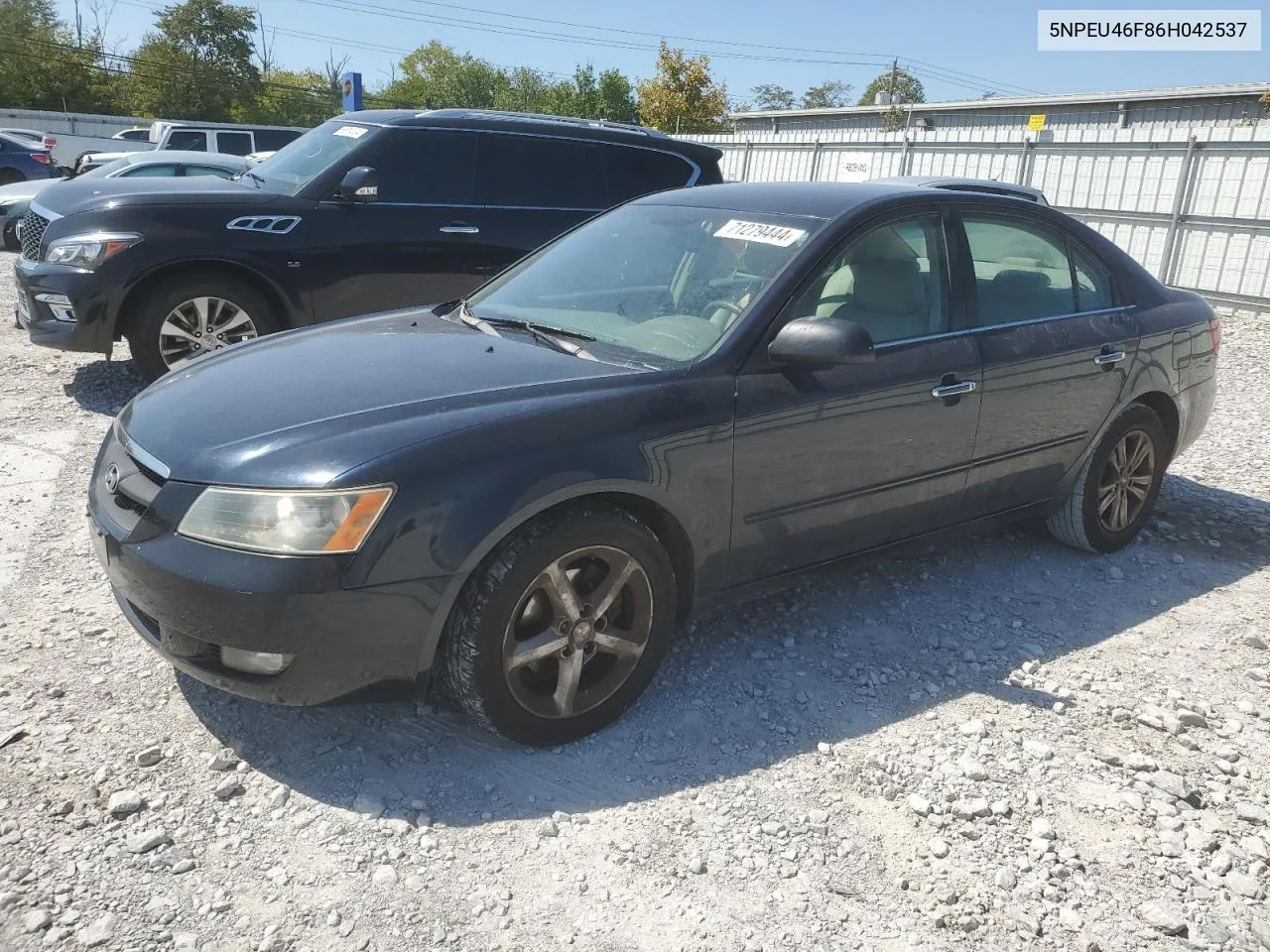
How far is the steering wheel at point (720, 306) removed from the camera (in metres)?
3.30

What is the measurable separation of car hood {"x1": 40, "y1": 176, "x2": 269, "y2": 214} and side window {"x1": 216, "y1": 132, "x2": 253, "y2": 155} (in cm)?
1238

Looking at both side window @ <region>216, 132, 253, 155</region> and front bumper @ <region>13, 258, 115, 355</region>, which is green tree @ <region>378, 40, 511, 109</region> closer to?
side window @ <region>216, 132, 253, 155</region>

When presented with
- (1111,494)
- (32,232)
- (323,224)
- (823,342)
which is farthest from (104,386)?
(1111,494)

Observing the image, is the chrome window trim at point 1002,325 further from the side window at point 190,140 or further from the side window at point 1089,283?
the side window at point 190,140

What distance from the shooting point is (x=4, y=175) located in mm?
17703

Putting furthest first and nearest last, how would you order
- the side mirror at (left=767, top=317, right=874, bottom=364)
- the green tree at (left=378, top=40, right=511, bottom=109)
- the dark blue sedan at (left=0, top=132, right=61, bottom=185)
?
the green tree at (left=378, top=40, right=511, bottom=109)
the dark blue sedan at (left=0, top=132, right=61, bottom=185)
the side mirror at (left=767, top=317, right=874, bottom=364)

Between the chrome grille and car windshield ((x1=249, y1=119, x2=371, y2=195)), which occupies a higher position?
car windshield ((x1=249, y1=119, x2=371, y2=195))

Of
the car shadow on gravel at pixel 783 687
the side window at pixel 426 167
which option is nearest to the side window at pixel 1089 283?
the car shadow on gravel at pixel 783 687

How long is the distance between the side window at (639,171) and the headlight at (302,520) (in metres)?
5.25

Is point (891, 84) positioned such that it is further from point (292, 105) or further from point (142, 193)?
point (142, 193)

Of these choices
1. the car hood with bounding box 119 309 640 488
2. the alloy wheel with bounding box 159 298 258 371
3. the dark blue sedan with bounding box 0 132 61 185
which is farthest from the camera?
the dark blue sedan with bounding box 0 132 61 185

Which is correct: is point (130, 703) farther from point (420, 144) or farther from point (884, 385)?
point (420, 144)

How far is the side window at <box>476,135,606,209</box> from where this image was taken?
6883 millimetres

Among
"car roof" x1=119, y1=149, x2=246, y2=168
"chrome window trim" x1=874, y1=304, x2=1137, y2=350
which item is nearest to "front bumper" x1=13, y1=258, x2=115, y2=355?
"chrome window trim" x1=874, y1=304, x2=1137, y2=350
